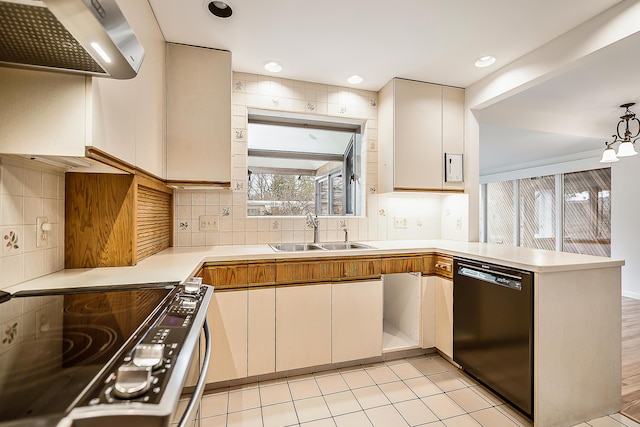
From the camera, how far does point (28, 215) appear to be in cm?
124

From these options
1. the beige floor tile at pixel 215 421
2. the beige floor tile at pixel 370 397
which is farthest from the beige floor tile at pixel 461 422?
the beige floor tile at pixel 215 421

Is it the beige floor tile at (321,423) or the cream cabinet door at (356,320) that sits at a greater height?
the cream cabinet door at (356,320)

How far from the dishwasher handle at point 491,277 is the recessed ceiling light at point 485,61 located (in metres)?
1.53

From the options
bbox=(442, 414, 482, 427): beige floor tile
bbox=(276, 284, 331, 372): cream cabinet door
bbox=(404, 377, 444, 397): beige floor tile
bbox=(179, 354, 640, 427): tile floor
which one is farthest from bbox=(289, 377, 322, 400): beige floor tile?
bbox=(442, 414, 482, 427): beige floor tile

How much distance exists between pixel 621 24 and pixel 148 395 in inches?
101

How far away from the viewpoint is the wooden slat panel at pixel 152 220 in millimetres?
1751

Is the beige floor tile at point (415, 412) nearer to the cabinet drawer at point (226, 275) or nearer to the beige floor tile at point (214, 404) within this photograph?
the beige floor tile at point (214, 404)

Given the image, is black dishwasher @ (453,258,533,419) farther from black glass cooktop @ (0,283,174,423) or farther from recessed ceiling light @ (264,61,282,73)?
recessed ceiling light @ (264,61,282,73)

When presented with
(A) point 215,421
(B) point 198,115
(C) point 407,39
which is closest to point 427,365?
(A) point 215,421

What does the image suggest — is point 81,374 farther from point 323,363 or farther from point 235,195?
point 235,195

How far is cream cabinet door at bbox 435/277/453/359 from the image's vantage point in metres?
2.15

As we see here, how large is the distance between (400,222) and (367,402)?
161cm

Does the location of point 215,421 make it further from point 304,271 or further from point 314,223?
point 314,223

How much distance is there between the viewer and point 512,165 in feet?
19.7
